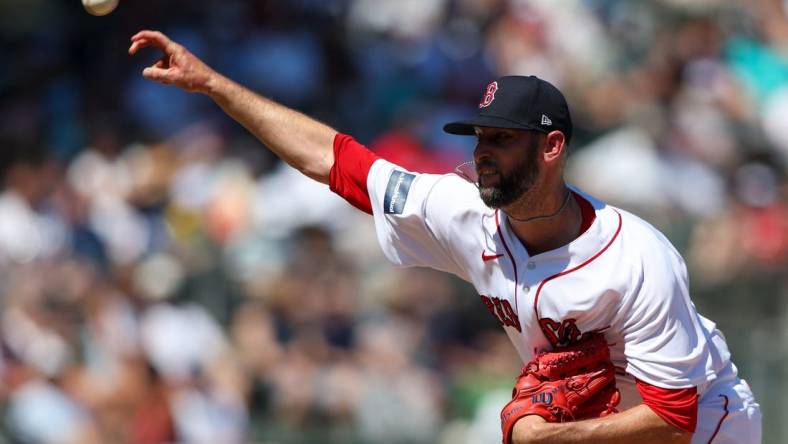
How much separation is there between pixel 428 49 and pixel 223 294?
123 inches

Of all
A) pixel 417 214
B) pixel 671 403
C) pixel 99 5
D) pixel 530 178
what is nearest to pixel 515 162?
pixel 530 178

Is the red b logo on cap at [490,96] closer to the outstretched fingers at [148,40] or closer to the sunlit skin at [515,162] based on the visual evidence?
the sunlit skin at [515,162]

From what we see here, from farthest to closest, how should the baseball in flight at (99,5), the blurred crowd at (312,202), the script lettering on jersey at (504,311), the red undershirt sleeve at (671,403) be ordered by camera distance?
1. the blurred crowd at (312,202)
2. the baseball in flight at (99,5)
3. the script lettering on jersey at (504,311)
4. the red undershirt sleeve at (671,403)

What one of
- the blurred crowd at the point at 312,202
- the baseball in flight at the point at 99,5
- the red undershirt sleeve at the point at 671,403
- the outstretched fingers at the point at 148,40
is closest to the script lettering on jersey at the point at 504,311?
the red undershirt sleeve at the point at 671,403

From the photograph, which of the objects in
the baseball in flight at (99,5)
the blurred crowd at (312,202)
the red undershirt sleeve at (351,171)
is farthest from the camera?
the blurred crowd at (312,202)

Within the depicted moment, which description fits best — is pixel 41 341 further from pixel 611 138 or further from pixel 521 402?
pixel 521 402

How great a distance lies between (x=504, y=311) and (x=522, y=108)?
0.75 m

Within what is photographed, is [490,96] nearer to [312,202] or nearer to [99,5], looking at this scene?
[99,5]

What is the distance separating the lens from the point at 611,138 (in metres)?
9.73

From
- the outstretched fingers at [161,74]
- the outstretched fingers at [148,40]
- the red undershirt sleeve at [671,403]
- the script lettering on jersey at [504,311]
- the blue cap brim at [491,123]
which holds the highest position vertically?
the outstretched fingers at [148,40]

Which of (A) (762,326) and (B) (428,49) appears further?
(B) (428,49)

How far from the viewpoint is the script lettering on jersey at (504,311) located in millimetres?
Answer: 4539

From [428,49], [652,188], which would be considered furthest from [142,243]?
[652,188]

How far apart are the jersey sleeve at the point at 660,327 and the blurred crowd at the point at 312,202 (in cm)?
384
